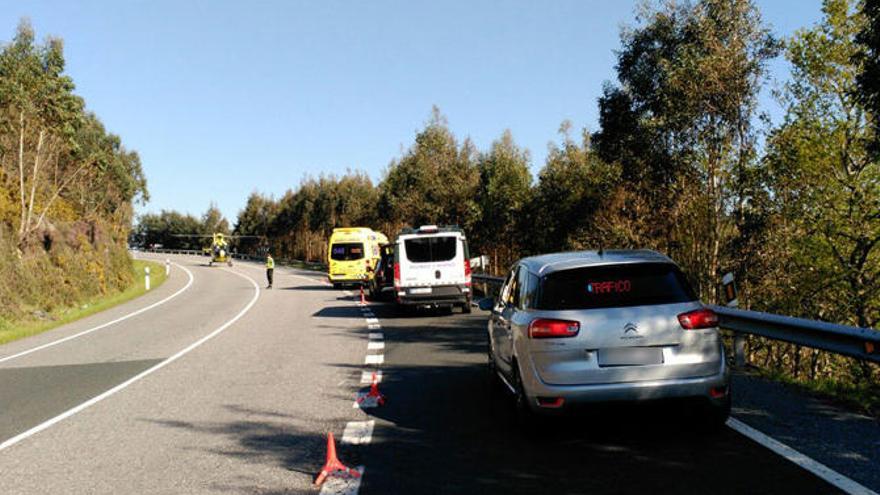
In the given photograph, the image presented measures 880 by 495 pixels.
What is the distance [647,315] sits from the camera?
231 inches

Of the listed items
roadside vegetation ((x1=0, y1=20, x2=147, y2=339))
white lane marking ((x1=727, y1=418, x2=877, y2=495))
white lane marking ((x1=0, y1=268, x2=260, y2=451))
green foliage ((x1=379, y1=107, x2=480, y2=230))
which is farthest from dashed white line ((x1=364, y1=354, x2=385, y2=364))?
green foliage ((x1=379, y1=107, x2=480, y2=230))

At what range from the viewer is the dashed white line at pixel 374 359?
11.1 metres

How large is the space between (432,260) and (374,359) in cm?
809

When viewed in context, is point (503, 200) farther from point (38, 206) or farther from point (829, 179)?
point (38, 206)

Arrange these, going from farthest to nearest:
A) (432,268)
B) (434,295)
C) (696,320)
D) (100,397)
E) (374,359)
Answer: (432,268)
(434,295)
(374,359)
(100,397)
(696,320)

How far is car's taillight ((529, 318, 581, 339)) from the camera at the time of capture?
586 centimetres

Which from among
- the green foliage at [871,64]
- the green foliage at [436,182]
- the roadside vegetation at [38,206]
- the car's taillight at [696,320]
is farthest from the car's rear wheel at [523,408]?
the green foliage at [436,182]

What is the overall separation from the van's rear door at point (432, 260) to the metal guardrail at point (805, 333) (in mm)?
10245

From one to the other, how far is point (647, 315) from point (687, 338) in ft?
1.20

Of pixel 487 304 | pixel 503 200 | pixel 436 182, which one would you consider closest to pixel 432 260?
pixel 487 304

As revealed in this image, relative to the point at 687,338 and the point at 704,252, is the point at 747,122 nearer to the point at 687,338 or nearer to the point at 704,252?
the point at 704,252

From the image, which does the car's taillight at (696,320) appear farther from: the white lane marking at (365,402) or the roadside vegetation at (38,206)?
the roadside vegetation at (38,206)

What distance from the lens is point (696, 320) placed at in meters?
5.91

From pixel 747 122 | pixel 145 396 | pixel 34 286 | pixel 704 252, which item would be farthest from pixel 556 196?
pixel 145 396
